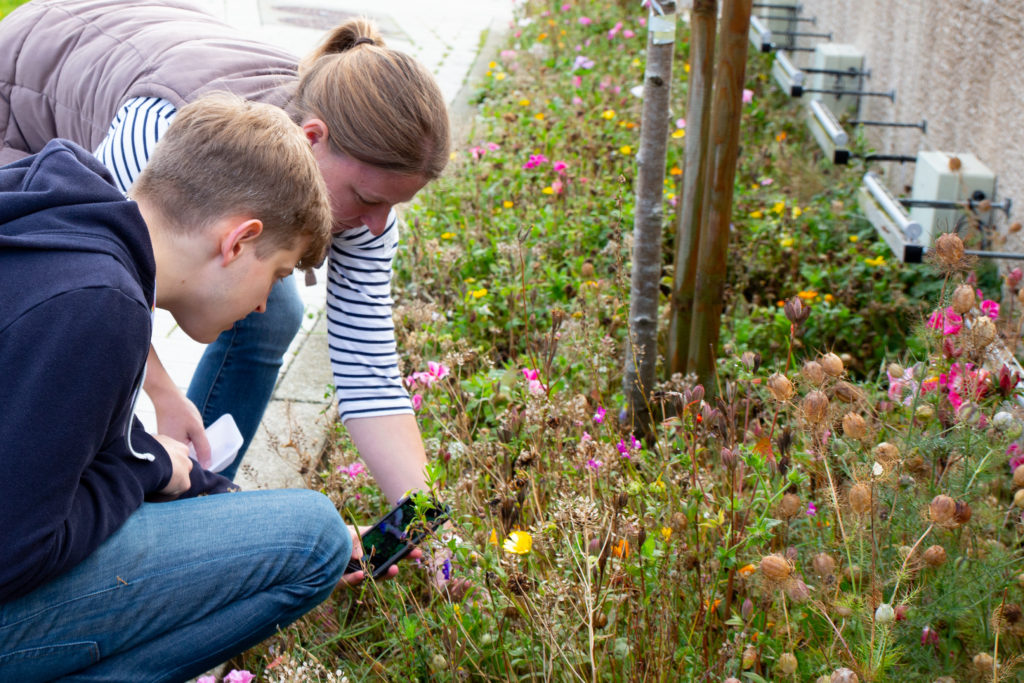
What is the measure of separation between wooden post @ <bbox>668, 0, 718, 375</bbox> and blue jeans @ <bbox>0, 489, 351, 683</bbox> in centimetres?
130

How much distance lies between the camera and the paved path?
2.93 m

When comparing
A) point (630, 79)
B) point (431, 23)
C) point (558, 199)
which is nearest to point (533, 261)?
point (558, 199)

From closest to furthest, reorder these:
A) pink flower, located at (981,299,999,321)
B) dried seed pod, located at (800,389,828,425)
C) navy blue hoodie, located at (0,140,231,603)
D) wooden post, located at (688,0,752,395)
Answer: navy blue hoodie, located at (0,140,231,603)
dried seed pod, located at (800,389,828,425)
pink flower, located at (981,299,999,321)
wooden post, located at (688,0,752,395)

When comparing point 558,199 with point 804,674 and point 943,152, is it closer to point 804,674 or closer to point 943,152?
point 943,152

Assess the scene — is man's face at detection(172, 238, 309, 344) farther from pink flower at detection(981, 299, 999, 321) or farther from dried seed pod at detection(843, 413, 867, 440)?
pink flower at detection(981, 299, 999, 321)

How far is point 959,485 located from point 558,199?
9.28 ft

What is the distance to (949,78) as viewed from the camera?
4.08m

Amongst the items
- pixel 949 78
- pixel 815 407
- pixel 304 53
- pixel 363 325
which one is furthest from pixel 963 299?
pixel 304 53

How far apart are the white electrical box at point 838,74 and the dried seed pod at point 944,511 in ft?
14.5

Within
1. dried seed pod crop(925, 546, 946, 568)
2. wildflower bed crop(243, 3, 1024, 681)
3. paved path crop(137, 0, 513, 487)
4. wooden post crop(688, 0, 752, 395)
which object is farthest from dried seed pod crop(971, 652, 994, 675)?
paved path crop(137, 0, 513, 487)

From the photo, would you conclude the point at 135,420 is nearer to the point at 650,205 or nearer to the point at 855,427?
the point at 855,427

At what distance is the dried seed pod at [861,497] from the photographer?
138 centimetres

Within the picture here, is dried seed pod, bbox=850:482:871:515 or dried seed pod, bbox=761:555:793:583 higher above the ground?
dried seed pod, bbox=850:482:871:515

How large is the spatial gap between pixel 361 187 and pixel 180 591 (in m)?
0.86
